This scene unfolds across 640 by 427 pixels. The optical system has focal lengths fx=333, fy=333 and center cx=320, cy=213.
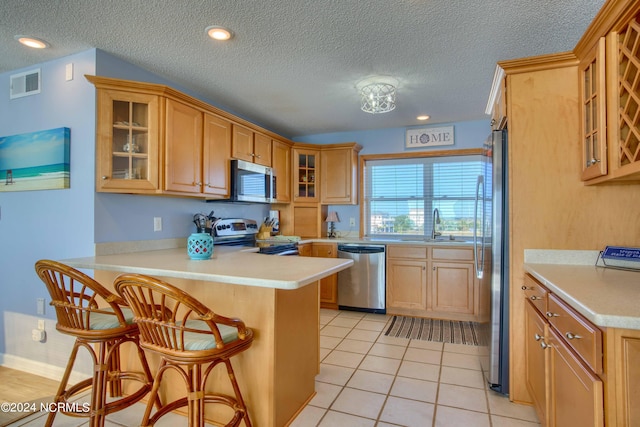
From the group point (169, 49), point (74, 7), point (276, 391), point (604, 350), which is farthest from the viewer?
point (169, 49)

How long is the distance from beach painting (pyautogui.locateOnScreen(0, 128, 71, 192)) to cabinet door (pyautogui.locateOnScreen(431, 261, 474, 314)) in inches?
139

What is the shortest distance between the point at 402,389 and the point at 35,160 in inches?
124

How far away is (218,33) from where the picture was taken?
7.07ft

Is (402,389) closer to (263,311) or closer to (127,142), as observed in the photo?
(263,311)

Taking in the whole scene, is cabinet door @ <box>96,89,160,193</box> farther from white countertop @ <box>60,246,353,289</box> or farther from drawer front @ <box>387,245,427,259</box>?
drawer front @ <box>387,245,427,259</box>

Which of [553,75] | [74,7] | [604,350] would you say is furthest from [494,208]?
[74,7]

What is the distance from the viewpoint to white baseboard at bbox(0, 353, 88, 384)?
7.70 feet

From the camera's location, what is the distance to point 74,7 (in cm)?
189

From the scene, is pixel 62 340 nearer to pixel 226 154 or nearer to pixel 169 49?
pixel 226 154

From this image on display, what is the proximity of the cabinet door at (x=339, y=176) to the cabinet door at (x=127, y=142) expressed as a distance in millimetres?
2405

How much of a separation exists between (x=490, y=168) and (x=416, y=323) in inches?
80.9

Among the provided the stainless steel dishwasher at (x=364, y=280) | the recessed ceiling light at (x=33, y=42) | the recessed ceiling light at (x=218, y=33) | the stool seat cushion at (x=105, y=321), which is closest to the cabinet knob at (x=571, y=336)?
the stool seat cushion at (x=105, y=321)

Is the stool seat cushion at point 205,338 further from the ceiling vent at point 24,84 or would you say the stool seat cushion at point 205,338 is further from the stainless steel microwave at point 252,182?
the ceiling vent at point 24,84

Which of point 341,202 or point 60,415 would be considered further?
point 341,202
